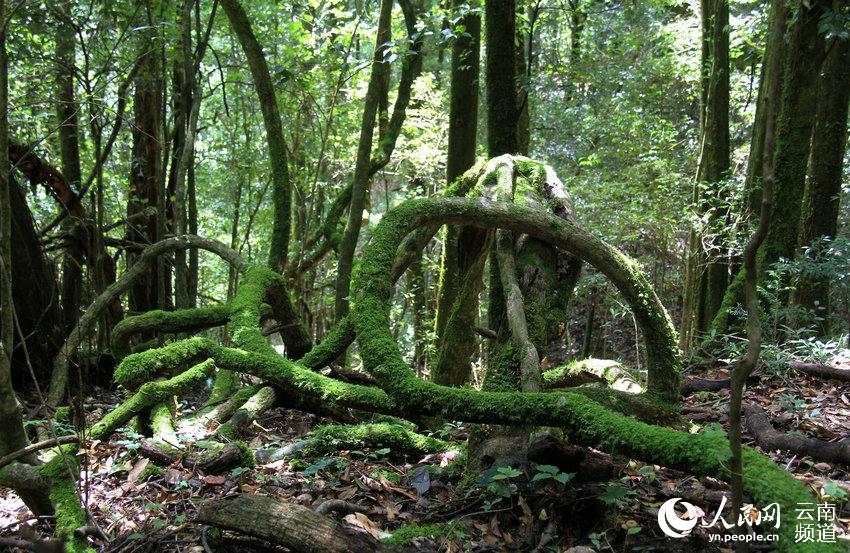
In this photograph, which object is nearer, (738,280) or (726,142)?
(738,280)

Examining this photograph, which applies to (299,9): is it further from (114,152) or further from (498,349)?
(498,349)

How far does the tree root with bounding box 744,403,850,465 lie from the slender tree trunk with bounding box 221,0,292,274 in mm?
5057

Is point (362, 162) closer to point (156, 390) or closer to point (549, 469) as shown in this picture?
point (156, 390)

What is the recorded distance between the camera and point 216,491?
10.7ft

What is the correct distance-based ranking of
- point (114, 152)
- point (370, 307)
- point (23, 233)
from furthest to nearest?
1. point (114, 152)
2. point (23, 233)
3. point (370, 307)

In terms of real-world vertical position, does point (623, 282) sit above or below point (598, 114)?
below

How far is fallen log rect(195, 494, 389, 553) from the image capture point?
88.5 inches

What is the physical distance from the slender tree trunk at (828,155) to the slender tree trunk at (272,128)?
5893 millimetres

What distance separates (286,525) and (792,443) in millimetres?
2920

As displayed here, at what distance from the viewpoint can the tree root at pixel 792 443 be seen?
3.23 m

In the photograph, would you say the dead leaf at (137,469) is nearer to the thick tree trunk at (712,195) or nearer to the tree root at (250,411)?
the tree root at (250,411)

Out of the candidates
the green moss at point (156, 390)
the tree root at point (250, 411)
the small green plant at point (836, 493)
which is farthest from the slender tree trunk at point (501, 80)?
the small green plant at point (836, 493)

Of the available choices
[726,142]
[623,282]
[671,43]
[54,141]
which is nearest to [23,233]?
[54,141]

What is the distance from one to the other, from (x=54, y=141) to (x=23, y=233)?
2.99 m
